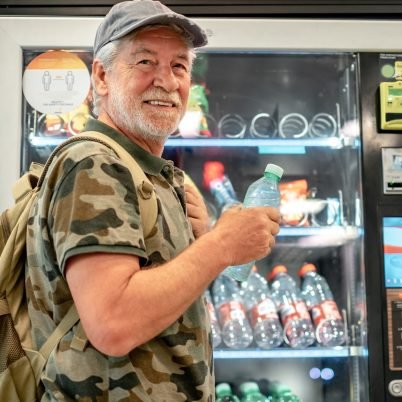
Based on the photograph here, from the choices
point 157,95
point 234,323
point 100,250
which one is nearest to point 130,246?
point 100,250

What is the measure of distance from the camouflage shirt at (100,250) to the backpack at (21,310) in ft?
0.07

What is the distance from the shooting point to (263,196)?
206 cm

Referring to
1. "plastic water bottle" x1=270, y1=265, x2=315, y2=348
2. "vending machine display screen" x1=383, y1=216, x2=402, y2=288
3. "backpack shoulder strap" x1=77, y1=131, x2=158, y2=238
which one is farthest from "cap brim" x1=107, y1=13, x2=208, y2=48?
"plastic water bottle" x1=270, y1=265, x2=315, y2=348

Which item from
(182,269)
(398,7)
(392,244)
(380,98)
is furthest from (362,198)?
(182,269)

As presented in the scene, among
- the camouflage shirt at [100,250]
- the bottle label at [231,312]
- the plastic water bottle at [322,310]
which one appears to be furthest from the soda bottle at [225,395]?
the camouflage shirt at [100,250]

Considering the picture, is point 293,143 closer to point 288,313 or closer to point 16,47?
point 288,313

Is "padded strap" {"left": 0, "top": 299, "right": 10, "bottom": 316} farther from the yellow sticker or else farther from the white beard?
the yellow sticker

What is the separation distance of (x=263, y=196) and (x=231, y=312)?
1.90 feet

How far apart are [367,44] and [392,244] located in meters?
0.71

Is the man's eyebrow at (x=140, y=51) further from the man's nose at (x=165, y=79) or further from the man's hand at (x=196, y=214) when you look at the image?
the man's hand at (x=196, y=214)

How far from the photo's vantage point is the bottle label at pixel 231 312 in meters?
2.41

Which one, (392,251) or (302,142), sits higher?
(302,142)

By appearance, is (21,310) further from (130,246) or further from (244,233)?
(244,233)

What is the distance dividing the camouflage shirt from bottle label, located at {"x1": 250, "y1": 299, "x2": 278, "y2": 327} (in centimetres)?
117
